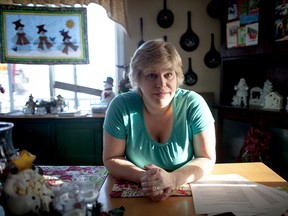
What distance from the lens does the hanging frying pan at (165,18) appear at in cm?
272

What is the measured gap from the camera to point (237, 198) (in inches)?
33.0

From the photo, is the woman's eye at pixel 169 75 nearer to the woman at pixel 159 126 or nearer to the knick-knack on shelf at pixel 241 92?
the woman at pixel 159 126

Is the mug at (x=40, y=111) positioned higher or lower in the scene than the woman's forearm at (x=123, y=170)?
higher

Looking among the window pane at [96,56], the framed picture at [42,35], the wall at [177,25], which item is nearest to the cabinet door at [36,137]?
the window pane at [96,56]

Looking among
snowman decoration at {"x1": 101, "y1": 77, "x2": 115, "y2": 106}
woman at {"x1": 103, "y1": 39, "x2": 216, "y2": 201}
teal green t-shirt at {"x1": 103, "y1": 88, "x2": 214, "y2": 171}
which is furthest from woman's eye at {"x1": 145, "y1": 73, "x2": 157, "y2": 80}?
snowman decoration at {"x1": 101, "y1": 77, "x2": 115, "y2": 106}

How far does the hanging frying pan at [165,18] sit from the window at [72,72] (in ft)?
1.51

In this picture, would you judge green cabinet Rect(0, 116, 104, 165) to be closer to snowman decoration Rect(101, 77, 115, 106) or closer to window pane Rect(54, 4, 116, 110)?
snowman decoration Rect(101, 77, 115, 106)

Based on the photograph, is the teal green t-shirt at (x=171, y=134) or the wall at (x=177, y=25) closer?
the teal green t-shirt at (x=171, y=134)

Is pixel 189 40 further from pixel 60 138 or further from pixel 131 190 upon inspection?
pixel 131 190

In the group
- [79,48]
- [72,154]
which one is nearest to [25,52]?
[79,48]

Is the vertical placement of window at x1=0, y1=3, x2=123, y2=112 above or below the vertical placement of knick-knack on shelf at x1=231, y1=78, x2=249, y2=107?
above

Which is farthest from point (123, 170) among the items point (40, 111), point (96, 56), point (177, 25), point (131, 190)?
point (177, 25)

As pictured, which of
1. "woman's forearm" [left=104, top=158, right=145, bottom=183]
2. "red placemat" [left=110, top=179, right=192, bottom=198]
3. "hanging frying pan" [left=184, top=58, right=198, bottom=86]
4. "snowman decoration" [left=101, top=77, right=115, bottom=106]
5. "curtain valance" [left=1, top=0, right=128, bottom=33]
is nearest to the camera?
"red placemat" [left=110, top=179, right=192, bottom=198]

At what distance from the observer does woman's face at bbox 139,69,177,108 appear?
1109mm
